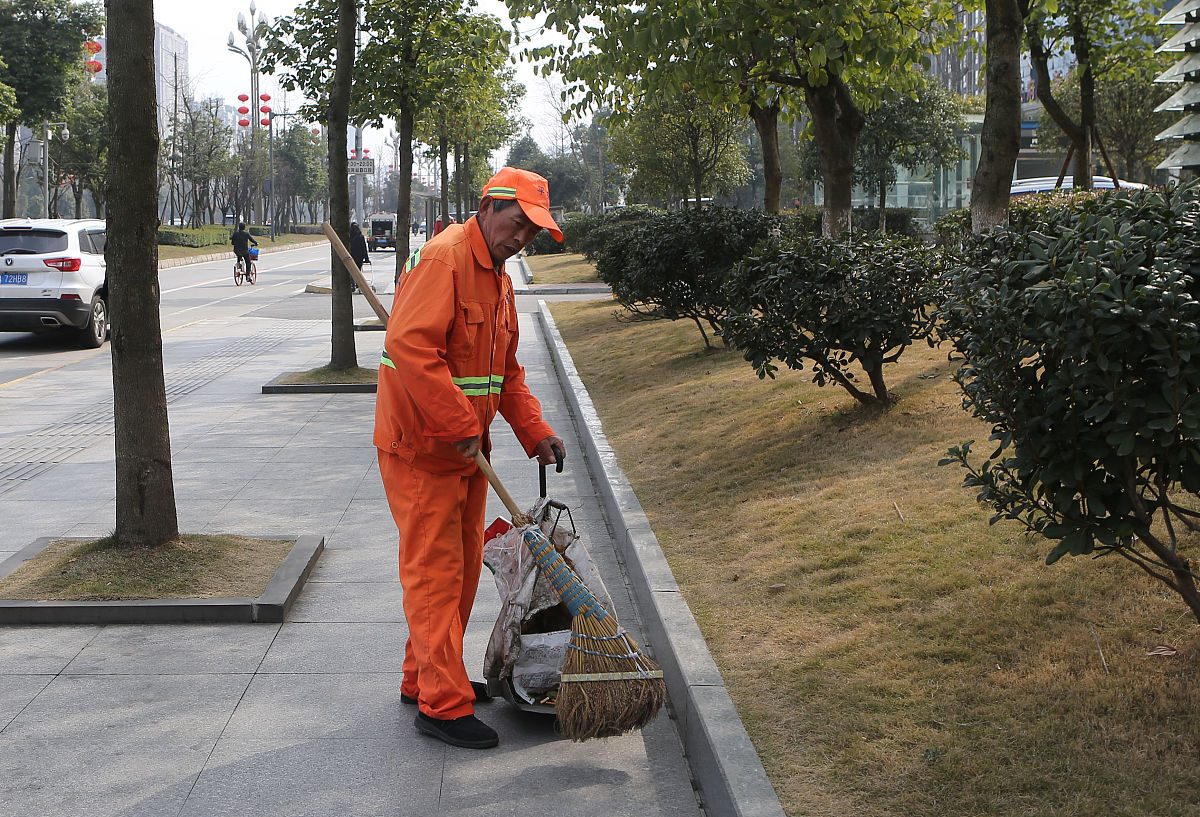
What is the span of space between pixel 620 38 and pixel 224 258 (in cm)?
4606

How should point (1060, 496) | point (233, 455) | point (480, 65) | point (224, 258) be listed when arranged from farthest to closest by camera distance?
point (224, 258), point (480, 65), point (233, 455), point (1060, 496)

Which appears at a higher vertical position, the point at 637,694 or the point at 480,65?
the point at 480,65

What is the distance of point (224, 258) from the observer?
174 ft

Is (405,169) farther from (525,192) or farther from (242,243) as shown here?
(525,192)

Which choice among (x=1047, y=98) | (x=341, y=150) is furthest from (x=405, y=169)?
(x=1047, y=98)

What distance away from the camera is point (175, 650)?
193 inches

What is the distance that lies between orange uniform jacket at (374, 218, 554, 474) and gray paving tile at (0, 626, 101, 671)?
1763 millimetres

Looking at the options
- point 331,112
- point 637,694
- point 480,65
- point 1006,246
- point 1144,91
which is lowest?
point 637,694

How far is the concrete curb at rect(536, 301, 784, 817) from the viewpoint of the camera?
11.6ft

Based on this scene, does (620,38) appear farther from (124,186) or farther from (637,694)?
(637,694)

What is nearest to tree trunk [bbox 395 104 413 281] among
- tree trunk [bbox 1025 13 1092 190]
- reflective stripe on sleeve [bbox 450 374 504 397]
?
tree trunk [bbox 1025 13 1092 190]

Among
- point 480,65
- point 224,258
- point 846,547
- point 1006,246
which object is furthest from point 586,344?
point 224,258

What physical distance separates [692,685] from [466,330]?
149cm

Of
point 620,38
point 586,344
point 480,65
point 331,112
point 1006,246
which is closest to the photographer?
point 1006,246
